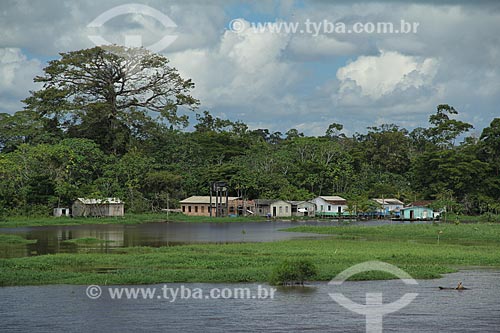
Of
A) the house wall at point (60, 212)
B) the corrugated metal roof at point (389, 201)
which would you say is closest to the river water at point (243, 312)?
the house wall at point (60, 212)

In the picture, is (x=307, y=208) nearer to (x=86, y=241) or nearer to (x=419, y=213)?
(x=419, y=213)

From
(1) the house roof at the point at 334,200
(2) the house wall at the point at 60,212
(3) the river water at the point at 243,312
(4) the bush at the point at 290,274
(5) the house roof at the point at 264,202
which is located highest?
(1) the house roof at the point at 334,200

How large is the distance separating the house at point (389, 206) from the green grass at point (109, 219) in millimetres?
18468

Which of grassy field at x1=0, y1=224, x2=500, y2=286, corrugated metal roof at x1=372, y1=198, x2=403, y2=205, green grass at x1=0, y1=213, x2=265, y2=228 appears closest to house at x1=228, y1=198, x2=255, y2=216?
green grass at x1=0, y1=213, x2=265, y2=228

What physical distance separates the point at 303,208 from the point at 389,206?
12826 mm

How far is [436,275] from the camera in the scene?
98.5ft

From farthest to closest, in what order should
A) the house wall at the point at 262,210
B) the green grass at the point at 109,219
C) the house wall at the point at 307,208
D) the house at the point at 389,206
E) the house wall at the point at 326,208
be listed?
the house at the point at 389,206, the house wall at the point at 326,208, the house wall at the point at 307,208, the house wall at the point at 262,210, the green grass at the point at 109,219

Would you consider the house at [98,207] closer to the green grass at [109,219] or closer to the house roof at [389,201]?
the green grass at [109,219]

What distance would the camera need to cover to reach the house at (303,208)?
92812 mm

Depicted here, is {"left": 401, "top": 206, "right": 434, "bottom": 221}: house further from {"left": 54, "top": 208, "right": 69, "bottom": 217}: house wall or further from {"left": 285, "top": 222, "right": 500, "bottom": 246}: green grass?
{"left": 54, "top": 208, "right": 69, "bottom": 217}: house wall

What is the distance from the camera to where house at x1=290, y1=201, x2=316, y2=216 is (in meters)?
92.8

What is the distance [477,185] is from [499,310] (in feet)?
231

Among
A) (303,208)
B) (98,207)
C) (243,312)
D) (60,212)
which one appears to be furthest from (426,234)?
(60,212)

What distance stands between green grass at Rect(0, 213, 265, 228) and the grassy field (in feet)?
99.1
